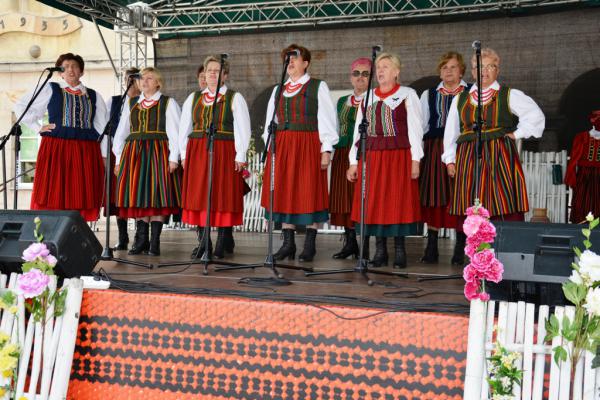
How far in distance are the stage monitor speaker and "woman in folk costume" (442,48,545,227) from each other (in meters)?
Result: 1.39

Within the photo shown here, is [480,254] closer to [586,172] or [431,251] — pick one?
[431,251]

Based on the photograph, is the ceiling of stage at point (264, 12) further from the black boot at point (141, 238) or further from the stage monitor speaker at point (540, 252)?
the stage monitor speaker at point (540, 252)

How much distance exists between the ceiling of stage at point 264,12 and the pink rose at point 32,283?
5.08 meters

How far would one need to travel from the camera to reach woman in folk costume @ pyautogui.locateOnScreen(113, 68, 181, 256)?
4.70 m

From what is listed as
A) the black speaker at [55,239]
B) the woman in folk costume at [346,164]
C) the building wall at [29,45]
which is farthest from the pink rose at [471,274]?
the building wall at [29,45]

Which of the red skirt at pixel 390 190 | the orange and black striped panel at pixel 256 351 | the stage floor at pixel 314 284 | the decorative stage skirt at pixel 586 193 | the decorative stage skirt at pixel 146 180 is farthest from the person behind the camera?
the decorative stage skirt at pixel 586 193

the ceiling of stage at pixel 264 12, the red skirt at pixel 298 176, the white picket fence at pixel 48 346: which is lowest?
the white picket fence at pixel 48 346

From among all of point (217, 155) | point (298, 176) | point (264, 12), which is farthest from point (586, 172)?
point (264, 12)

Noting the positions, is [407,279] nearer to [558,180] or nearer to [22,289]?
[22,289]

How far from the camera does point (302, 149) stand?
167 inches

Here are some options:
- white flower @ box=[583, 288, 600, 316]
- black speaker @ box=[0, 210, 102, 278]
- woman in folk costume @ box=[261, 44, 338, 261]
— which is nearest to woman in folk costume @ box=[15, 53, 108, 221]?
woman in folk costume @ box=[261, 44, 338, 261]

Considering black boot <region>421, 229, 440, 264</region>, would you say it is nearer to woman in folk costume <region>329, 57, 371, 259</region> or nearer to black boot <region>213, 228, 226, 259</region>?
woman in folk costume <region>329, 57, 371, 259</region>

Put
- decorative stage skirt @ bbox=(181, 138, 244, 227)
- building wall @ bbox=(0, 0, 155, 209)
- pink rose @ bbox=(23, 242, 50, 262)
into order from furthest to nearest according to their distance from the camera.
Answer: building wall @ bbox=(0, 0, 155, 209), decorative stage skirt @ bbox=(181, 138, 244, 227), pink rose @ bbox=(23, 242, 50, 262)

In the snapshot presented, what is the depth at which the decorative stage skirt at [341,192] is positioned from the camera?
500cm
